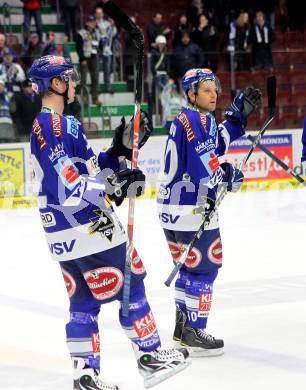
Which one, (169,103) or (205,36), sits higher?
(205,36)

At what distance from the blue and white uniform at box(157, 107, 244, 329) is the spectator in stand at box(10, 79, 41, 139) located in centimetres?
729

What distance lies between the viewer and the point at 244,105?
5.74 m

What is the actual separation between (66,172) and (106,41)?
1073cm

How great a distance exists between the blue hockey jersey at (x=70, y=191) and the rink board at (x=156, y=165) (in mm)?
7208

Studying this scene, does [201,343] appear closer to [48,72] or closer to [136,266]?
[136,266]

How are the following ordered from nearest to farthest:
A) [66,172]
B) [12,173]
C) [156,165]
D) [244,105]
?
1. [66,172]
2. [244,105]
3. [12,173]
4. [156,165]

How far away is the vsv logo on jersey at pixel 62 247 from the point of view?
447cm

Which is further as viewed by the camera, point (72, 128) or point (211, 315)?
point (211, 315)

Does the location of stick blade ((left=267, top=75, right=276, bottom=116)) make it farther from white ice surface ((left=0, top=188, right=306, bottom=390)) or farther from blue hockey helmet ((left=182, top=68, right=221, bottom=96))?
white ice surface ((left=0, top=188, right=306, bottom=390))

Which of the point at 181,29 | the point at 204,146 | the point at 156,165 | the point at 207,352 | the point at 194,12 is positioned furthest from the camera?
the point at 194,12

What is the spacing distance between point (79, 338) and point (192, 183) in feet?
4.27

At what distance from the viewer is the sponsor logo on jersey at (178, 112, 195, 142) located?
5.40 m

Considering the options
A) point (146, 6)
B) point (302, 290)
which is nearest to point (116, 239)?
point (302, 290)

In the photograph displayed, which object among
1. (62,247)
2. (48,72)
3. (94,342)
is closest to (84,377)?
(94,342)
